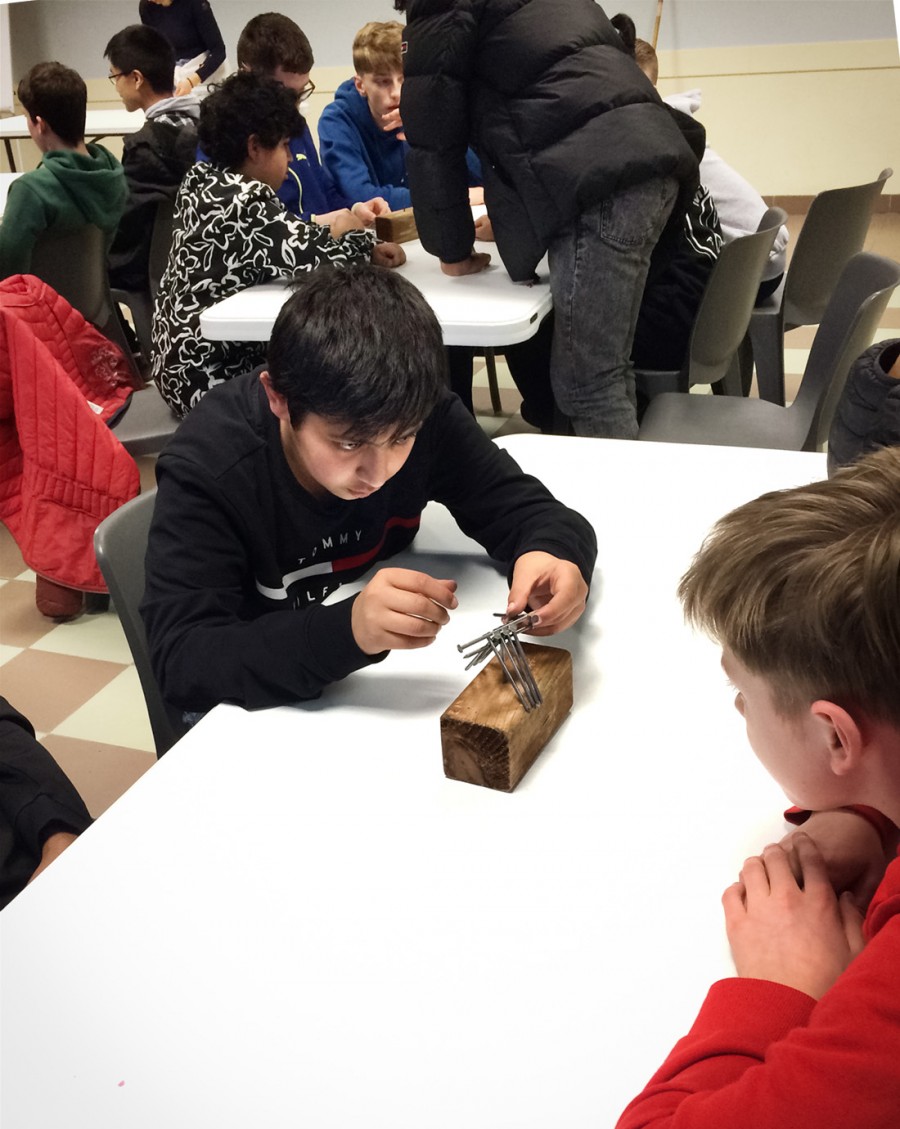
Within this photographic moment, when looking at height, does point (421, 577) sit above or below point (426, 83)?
below

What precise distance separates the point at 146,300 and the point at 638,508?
8.79ft

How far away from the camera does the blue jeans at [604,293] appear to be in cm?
214

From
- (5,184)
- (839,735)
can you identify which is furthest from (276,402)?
(5,184)

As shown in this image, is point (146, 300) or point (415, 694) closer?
point (415, 694)

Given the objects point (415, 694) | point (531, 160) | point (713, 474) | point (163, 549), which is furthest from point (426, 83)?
point (415, 694)

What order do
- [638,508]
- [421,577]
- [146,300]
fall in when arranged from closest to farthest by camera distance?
[421,577]
[638,508]
[146,300]

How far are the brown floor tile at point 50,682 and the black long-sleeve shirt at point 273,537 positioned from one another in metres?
1.11

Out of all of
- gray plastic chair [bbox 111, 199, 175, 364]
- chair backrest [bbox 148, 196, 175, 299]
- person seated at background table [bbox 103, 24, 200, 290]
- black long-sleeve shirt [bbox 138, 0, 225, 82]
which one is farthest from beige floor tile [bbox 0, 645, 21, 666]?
black long-sleeve shirt [bbox 138, 0, 225, 82]

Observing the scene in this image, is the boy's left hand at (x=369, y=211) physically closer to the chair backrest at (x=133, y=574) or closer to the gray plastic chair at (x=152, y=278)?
the gray plastic chair at (x=152, y=278)

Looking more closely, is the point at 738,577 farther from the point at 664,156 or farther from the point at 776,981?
the point at 664,156

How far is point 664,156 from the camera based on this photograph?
82.0 inches

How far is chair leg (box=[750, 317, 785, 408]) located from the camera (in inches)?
110

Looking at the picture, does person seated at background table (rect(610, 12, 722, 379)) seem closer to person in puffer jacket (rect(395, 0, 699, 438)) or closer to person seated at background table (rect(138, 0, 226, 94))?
person in puffer jacket (rect(395, 0, 699, 438))

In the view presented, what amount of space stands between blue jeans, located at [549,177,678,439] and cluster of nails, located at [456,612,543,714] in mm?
1346
